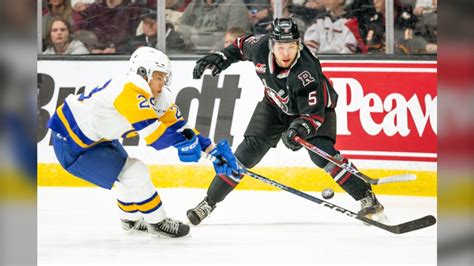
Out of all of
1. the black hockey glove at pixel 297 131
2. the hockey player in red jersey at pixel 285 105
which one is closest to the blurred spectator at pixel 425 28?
the hockey player in red jersey at pixel 285 105

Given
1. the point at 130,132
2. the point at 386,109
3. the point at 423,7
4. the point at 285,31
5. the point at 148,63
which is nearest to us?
the point at 148,63

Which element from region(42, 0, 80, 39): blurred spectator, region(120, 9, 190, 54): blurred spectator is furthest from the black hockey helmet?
region(42, 0, 80, 39): blurred spectator

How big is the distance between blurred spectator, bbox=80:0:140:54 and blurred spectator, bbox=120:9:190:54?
0.06 metres

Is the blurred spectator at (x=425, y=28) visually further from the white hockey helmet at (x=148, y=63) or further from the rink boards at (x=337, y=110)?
the white hockey helmet at (x=148, y=63)

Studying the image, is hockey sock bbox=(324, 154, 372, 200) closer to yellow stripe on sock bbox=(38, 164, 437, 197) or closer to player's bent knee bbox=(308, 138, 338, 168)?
player's bent knee bbox=(308, 138, 338, 168)

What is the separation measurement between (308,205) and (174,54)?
4.82 feet

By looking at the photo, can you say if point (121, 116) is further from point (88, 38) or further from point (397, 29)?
point (397, 29)

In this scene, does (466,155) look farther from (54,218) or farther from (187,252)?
(54,218)

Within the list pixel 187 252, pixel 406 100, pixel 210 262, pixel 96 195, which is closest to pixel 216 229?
pixel 187 252

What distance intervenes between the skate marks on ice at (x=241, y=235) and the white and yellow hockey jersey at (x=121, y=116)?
1.41ft

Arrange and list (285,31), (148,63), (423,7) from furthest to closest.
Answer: (423,7)
(285,31)
(148,63)

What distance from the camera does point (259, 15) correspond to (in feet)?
16.9

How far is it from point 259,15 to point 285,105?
5.46ft

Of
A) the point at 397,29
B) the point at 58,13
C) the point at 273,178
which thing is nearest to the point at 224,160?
the point at 273,178
